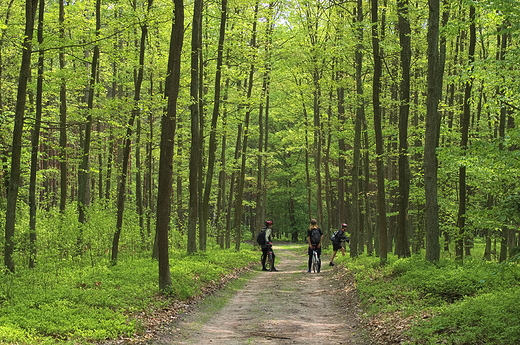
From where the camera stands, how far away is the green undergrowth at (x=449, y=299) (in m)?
6.02

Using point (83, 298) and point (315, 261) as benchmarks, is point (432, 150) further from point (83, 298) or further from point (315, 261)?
point (83, 298)

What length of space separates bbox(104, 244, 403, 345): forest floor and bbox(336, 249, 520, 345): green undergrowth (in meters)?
0.49

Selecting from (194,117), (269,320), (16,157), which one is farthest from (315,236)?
(16,157)

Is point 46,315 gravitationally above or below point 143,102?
below

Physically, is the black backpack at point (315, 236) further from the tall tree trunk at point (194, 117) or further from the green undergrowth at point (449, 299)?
the tall tree trunk at point (194, 117)

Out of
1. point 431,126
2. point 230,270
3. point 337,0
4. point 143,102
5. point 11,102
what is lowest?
point 230,270

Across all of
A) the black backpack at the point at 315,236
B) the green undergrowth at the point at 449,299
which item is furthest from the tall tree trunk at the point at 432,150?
the black backpack at the point at 315,236

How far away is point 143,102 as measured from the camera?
13242mm

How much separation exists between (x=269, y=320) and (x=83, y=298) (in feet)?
12.5

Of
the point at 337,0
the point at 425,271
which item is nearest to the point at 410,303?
the point at 425,271

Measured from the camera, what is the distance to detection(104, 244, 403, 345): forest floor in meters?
7.27

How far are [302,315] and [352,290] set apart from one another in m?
3.25

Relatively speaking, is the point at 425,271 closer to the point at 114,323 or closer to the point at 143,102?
the point at 114,323

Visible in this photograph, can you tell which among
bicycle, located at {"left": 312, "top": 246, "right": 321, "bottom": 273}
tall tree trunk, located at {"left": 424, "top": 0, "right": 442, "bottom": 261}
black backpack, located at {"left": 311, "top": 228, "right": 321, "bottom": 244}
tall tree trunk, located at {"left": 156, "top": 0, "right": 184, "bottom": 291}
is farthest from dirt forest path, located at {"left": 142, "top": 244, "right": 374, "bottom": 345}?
bicycle, located at {"left": 312, "top": 246, "right": 321, "bottom": 273}
